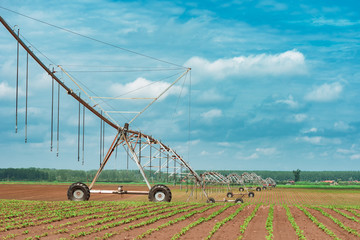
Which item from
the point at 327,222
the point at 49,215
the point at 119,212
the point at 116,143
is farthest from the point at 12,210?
the point at 327,222

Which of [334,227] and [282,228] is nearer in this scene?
[282,228]

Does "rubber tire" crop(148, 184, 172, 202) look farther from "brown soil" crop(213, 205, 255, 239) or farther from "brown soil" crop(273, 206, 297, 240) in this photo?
"brown soil" crop(273, 206, 297, 240)

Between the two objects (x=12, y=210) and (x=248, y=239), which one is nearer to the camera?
(x=248, y=239)

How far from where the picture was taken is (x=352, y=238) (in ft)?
69.8

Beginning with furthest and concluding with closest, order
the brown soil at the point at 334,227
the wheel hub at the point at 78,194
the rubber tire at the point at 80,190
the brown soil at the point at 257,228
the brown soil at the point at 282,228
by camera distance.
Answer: the wheel hub at the point at 78,194 → the rubber tire at the point at 80,190 → the brown soil at the point at 334,227 → the brown soil at the point at 282,228 → the brown soil at the point at 257,228

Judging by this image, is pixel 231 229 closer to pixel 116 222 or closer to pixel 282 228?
pixel 282 228

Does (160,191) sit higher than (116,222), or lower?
higher

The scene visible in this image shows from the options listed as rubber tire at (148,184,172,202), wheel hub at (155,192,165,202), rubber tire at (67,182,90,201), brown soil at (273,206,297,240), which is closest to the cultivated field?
brown soil at (273,206,297,240)

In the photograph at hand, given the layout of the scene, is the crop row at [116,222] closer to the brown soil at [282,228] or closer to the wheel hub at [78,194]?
the brown soil at [282,228]

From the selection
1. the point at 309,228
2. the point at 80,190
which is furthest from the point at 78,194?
the point at 309,228

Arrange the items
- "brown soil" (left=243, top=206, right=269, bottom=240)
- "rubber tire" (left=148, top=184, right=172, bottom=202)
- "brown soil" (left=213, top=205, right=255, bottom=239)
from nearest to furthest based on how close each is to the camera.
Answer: "brown soil" (left=213, top=205, right=255, bottom=239) → "brown soil" (left=243, top=206, right=269, bottom=240) → "rubber tire" (left=148, top=184, right=172, bottom=202)

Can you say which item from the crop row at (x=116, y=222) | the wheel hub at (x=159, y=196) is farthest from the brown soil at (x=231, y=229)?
the wheel hub at (x=159, y=196)

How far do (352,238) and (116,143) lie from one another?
21.6 metres

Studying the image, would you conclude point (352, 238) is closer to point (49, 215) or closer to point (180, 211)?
point (180, 211)
